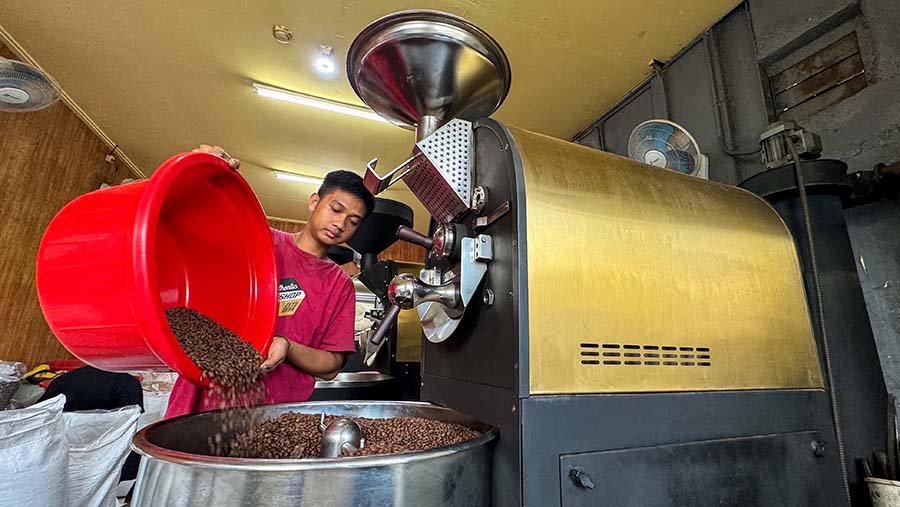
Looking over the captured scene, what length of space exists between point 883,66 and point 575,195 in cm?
129

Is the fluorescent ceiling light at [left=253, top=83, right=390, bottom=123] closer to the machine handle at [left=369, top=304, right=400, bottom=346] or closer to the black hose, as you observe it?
the machine handle at [left=369, top=304, right=400, bottom=346]

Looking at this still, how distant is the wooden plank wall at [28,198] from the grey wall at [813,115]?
3.81 meters

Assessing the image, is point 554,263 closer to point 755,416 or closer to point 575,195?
point 575,195

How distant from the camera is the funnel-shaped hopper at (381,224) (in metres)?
1.74

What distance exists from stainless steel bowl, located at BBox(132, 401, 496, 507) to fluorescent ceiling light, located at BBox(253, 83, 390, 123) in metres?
2.57

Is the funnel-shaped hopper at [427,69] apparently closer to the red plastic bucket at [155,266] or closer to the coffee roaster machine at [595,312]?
the coffee roaster machine at [595,312]

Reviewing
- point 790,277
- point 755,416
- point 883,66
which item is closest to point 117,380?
point 755,416

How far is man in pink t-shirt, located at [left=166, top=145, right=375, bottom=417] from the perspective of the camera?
123 centimetres

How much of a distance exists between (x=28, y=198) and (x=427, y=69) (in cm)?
339

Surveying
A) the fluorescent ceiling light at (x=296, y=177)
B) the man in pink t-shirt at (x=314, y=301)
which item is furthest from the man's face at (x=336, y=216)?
the fluorescent ceiling light at (x=296, y=177)

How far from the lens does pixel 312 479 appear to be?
47 centimetres

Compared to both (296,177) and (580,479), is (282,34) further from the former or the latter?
(580,479)

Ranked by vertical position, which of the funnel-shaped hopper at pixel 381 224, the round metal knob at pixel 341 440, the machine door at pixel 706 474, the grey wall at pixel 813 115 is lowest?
the machine door at pixel 706 474

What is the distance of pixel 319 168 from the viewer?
418 cm
